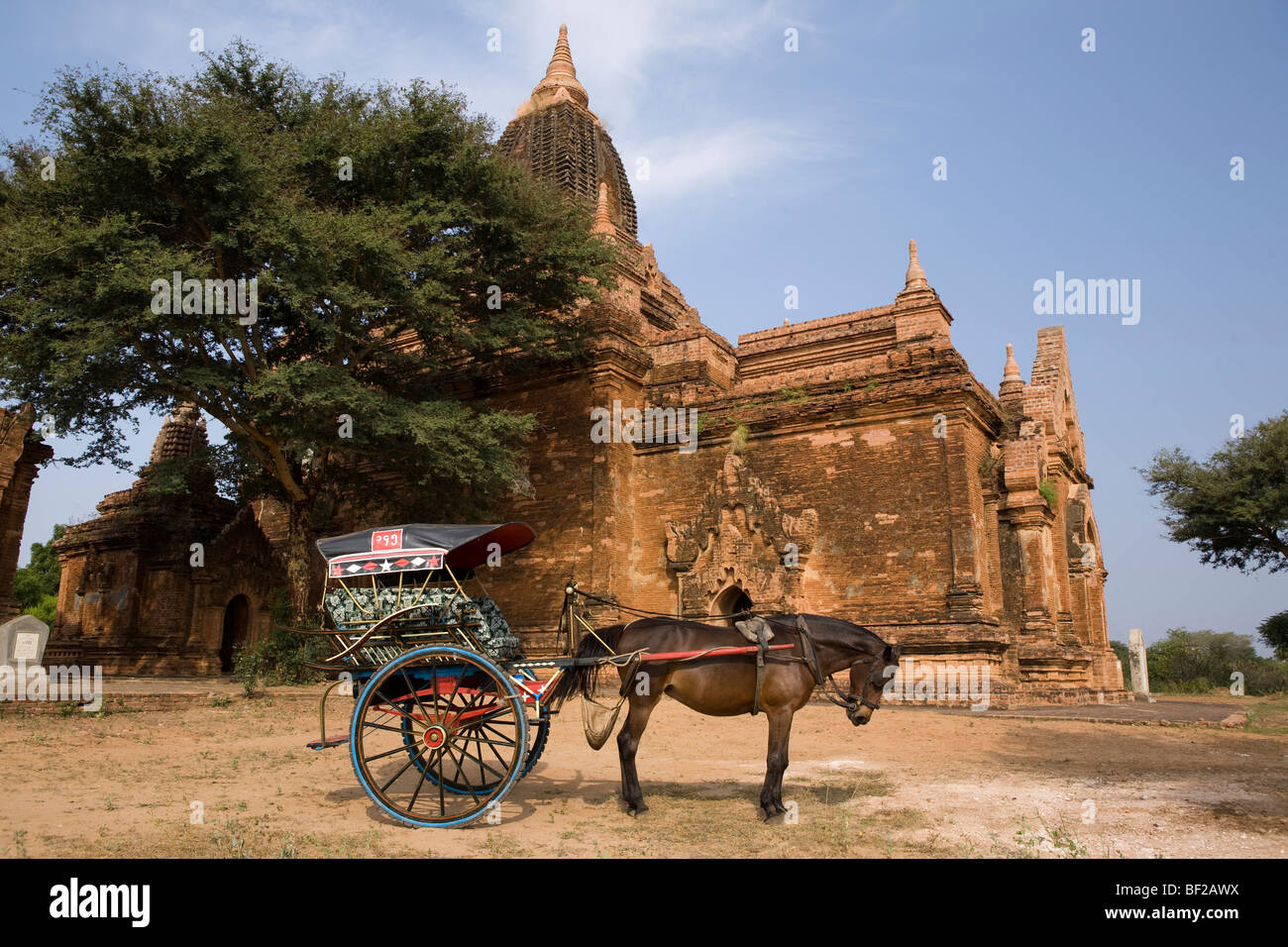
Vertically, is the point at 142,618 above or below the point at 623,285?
below

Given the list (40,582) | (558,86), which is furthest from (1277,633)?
(40,582)

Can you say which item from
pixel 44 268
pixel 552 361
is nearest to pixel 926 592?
pixel 552 361

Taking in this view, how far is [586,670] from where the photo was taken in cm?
719

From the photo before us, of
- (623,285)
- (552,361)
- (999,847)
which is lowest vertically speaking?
(999,847)

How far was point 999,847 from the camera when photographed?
18.8 feet

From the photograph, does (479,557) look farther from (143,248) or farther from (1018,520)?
(1018,520)

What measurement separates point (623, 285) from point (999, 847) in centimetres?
1664

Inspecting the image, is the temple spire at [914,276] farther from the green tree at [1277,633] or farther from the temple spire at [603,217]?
the green tree at [1277,633]

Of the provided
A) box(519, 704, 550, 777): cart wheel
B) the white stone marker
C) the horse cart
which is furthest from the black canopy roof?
the white stone marker

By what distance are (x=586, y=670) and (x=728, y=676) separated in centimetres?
110

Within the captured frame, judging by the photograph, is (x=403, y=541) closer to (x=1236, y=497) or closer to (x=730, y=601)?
(x=730, y=601)

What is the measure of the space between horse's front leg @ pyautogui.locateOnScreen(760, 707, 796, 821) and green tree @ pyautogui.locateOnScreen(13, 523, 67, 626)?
46.8 metres

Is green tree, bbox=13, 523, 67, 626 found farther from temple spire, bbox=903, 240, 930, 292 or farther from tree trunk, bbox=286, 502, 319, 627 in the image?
temple spire, bbox=903, 240, 930, 292

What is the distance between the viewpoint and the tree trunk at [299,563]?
1645 cm
